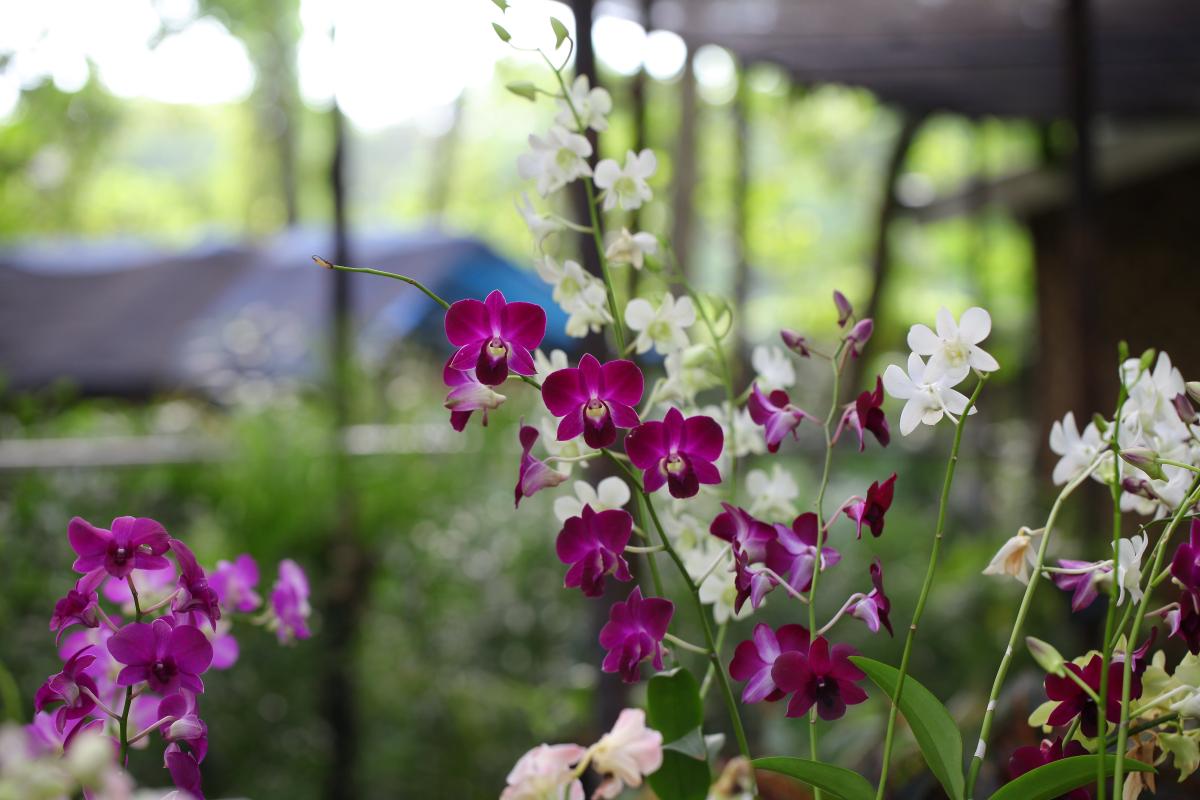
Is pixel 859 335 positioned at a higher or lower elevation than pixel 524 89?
lower

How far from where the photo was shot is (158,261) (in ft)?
33.4

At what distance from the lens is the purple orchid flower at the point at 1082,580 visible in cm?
70

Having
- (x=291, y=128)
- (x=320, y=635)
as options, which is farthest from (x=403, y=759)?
(x=291, y=128)

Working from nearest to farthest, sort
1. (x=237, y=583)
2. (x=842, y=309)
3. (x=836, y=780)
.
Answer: (x=836, y=780)
(x=842, y=309)
(x=237, y=583)

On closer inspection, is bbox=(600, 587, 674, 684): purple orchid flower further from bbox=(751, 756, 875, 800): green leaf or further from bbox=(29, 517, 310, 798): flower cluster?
bbox=(29, 517, 310, 798): flower cluster

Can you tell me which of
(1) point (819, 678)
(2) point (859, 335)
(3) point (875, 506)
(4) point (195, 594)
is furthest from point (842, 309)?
(4) point (195, 594)

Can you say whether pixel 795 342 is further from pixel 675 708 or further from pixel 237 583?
pixel 237 583

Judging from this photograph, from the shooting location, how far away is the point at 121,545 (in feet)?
2.26

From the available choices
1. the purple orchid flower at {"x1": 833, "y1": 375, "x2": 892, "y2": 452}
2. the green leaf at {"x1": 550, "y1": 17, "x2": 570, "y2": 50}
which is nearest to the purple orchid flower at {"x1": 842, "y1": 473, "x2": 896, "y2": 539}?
the purple orchid flower at {"x1": 833, "y1": 375, "x2": 892, "y2": 452}

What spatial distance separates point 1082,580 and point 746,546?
23 centimetres

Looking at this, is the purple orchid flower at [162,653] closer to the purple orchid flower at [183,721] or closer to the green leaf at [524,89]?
the purple orchid flower at [183,721]

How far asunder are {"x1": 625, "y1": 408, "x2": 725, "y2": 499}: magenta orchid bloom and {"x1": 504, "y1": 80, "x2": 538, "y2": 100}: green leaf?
370 mm

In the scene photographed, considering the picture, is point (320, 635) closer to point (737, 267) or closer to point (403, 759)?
point (403, 759)

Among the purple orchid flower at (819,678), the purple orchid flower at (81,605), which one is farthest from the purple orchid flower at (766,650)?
the purple orchid flower at (81,605)
